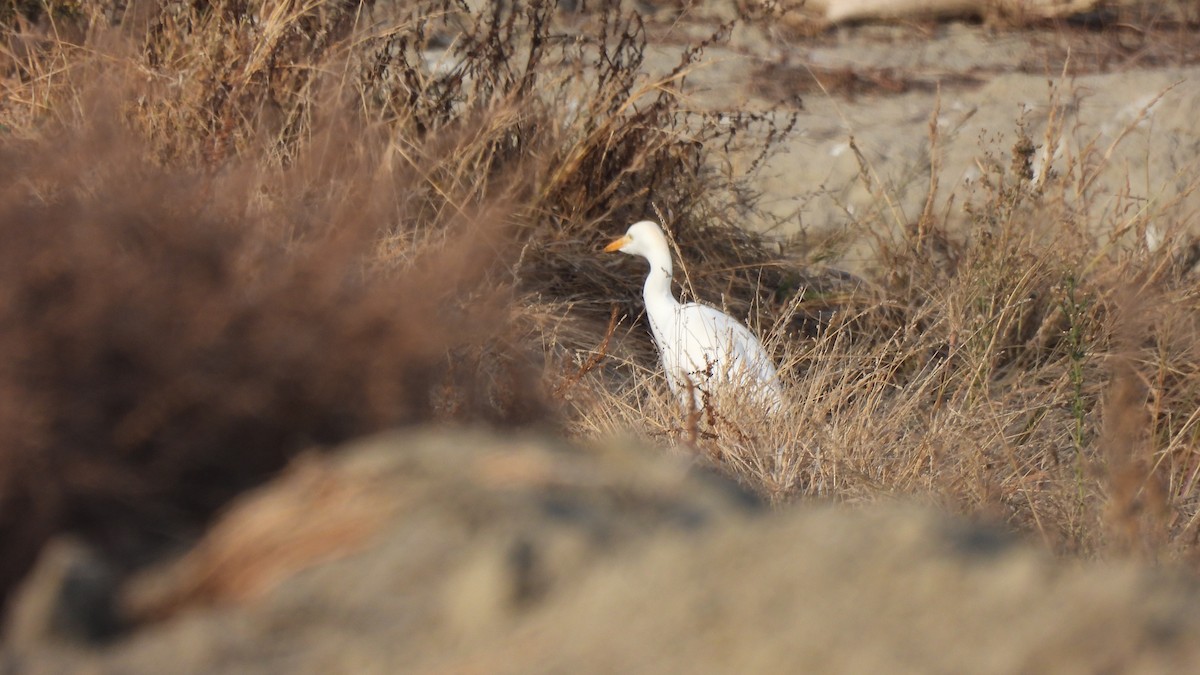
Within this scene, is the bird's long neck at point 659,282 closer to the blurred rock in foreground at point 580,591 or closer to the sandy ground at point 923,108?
the sandy ground at point 923,108

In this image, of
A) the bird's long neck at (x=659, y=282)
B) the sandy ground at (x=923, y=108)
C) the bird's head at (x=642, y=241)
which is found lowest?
the sandy ground at (x=923, y=108)

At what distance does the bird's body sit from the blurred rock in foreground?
1.73 m

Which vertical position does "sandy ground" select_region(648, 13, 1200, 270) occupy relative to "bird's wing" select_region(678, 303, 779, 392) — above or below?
below

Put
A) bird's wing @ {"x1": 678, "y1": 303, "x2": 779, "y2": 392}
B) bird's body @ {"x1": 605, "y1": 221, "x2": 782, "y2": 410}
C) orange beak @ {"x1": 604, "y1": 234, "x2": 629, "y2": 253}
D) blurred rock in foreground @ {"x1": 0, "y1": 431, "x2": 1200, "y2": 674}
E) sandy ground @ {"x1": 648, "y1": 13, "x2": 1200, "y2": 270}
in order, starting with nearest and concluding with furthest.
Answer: blurred rock in foreground @ {"x1": 0, "y1": 431, "x2": 1200, "y2": 674}, bird's body @ {"x1": 605, "y1": 221, "x2": 782, "y2": 410}, bird's wing @ {"x1": 678, "y1": 303, "x2": 779, "y2": 392}, orange beak @ {"x1": 604, "y1": 234, "x2": 629, "y2": 253}, sandy ground @ {"x1": 648, "y1": 13, "x2": 1200, "y2": 270}

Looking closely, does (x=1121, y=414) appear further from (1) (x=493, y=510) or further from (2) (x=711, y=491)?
(1) (x=493, y=510)

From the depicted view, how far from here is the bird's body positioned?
12.0 ft

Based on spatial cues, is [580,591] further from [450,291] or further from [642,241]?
[642,241]

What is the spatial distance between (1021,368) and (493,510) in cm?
404

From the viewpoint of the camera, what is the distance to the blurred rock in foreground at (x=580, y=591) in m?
1.22

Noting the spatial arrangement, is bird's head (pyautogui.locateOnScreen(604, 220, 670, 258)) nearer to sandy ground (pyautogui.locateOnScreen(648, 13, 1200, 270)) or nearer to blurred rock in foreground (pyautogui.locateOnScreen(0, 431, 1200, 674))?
sandy ground (pyautogui.locateOnScreen(648, 13, 1200, 270))

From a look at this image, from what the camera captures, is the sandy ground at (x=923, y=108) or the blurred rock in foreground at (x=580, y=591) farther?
the sandy ground at (x=923, y=108)

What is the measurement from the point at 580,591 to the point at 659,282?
11.3 feet

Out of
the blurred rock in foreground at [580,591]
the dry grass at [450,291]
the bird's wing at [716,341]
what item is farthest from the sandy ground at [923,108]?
the blurred rock in foreground at [580,591]

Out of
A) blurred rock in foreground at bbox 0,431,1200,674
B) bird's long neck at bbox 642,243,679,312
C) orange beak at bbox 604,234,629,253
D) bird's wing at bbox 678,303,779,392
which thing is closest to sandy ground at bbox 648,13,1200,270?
orange beak at bbox 604,234,629,253
